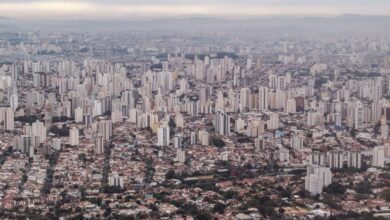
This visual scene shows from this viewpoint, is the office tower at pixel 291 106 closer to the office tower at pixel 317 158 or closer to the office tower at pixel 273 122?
the office tower at pixel 273 122

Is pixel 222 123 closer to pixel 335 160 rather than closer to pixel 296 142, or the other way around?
pixel 296 142

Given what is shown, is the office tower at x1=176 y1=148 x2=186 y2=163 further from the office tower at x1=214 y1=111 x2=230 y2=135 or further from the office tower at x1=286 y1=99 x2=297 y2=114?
the office tower at x1=286 y1=99 x2=297 y2=114

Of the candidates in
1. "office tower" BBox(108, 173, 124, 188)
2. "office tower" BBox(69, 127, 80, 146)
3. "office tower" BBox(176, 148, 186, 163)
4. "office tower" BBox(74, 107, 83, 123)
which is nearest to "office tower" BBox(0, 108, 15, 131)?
"office tower" BBox(74, 107, 83, 123)

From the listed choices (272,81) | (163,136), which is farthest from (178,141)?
(272,81)

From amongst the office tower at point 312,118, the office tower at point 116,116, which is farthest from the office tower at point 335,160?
the office tower at point 116,116

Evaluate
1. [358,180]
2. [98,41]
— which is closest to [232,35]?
[98,41]

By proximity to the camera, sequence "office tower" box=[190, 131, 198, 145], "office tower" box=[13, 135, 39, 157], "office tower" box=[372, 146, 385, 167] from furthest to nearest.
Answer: "office tower" box=[190, 131, 198, 145] < "office tower" box=[13, 135, 39, 157] < "office tower" box=[372, 146, 385, 167]

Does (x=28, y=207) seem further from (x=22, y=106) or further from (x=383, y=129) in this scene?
(x=22, y=106)
